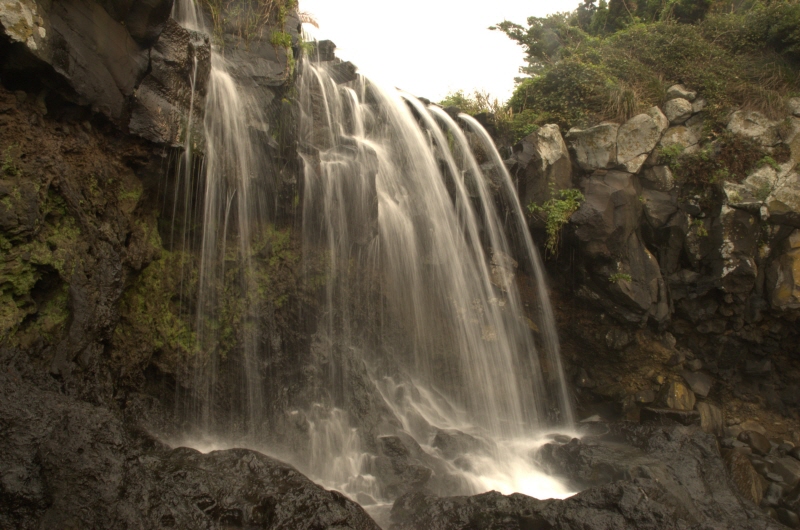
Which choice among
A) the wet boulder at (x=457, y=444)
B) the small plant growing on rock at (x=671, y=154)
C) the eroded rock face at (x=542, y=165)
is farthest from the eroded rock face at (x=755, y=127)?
the wet boulder at (x=457, y=444)

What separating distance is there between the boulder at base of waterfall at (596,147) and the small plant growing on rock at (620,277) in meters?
2.38

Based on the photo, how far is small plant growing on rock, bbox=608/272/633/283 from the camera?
9195 mm

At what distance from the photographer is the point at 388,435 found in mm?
6695

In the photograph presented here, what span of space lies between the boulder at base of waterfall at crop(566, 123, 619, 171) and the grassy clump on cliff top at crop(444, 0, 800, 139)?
1.60 ft

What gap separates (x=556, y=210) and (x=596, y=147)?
75.8 inches

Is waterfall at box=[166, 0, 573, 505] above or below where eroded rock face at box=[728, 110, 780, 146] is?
below

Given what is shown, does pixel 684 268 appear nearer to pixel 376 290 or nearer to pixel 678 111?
pixel 678 111

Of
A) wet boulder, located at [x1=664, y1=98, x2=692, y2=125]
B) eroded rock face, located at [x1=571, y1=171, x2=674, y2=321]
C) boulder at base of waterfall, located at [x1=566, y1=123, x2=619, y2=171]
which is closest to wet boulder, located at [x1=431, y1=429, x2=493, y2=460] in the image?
eroded rock face, located at [x1=571, y1=171, x2=674, y2=321]

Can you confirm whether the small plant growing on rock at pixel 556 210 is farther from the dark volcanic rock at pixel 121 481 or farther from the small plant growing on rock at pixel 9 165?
the small plant growing on rock at pixel 9 165

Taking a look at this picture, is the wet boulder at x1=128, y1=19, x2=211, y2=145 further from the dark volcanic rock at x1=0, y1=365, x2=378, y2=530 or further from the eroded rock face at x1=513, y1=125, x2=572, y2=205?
the eroded rock face at x1=513, y1=125, x2=572, y2=205

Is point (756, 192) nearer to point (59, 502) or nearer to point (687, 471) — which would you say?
point (687, 471)

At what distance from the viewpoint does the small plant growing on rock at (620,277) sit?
9195mm

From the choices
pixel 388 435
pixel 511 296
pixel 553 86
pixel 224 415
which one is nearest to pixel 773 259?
pixel 511 296

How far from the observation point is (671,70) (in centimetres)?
1148
